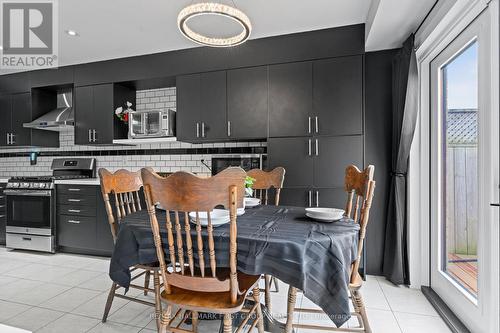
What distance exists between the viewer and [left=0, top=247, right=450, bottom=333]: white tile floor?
1994 millimetres

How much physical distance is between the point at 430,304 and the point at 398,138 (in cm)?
144

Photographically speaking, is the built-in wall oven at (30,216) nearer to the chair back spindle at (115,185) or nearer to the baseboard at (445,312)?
the chair back spindle at (115,185)

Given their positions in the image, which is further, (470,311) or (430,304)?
(430,304)

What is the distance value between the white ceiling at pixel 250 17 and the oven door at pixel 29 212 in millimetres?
1943

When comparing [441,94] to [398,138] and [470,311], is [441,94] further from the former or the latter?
[470,311]

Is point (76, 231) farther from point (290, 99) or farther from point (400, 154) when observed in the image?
point (400, 154)

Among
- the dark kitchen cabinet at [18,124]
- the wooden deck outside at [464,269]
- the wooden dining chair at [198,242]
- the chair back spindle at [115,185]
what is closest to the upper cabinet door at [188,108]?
the chair back spindle at [115,185]

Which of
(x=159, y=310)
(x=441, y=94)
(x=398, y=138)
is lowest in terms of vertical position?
(x=159, y=310)

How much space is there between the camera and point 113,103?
3789mm

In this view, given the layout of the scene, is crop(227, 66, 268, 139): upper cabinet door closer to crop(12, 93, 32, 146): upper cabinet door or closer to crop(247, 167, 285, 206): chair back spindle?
crop(247, 167, 285, 206): chair back spindle

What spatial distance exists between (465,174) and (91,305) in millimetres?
3073

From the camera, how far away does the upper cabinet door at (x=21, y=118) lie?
421 centimetres

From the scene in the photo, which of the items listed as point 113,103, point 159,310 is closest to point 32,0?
point 113,103

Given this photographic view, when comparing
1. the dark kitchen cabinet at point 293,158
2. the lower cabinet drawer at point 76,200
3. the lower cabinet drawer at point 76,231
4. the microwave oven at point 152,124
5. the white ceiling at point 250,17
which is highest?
the white ceiling at point 250,17
